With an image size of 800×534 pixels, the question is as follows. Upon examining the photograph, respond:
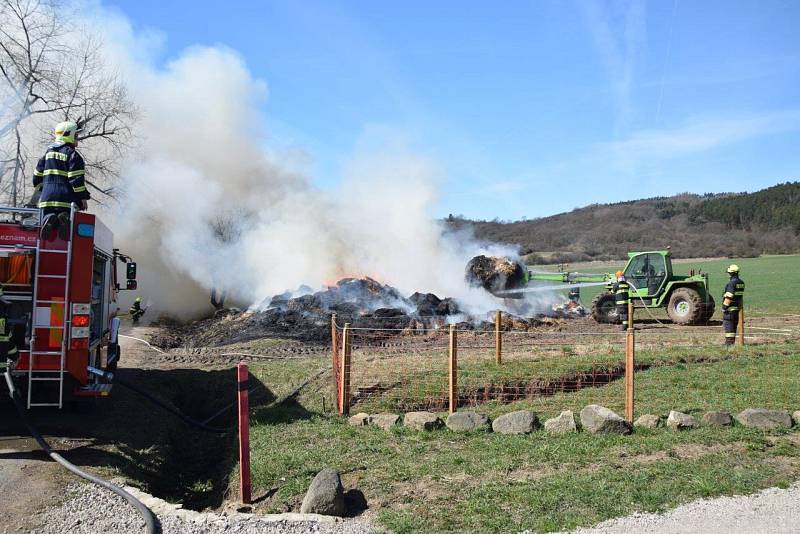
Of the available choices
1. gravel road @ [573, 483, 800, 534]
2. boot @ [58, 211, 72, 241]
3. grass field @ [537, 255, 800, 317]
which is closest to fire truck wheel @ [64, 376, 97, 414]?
boot @ [58, 211, 72, 241]

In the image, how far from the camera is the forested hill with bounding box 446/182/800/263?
233 ft

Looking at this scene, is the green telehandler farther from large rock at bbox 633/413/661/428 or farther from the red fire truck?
the red fire truck

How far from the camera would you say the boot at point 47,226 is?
806 cm

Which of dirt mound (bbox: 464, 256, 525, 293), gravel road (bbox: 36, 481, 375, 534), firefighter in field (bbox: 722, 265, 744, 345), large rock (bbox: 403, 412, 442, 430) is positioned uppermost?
dirt mound (bbox: 464, 256, 525, 293)

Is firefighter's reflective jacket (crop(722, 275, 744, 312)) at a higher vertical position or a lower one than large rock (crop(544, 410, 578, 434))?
higher

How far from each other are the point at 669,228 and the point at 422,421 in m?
90.3

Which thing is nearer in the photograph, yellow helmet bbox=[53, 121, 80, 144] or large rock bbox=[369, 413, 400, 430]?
large rock bbox=[369, 413, 400, 430]

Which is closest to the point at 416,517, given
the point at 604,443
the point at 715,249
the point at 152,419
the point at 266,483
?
the point at 266,483

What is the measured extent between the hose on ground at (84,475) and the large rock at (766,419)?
6774 millimetres

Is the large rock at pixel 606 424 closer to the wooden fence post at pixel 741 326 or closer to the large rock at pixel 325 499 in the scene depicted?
the large rock at pixel 325 499

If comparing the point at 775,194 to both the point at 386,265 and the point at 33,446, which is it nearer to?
the point at 386,265

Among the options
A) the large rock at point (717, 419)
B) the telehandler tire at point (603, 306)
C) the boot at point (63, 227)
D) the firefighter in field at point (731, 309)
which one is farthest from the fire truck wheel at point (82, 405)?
the telehandler tire at point (603, 306)

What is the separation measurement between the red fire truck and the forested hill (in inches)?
2066

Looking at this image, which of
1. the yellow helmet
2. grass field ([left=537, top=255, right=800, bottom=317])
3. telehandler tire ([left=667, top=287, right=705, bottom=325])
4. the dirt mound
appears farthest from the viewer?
grass field ([left=537, top=255, right=800, bottom=317])
